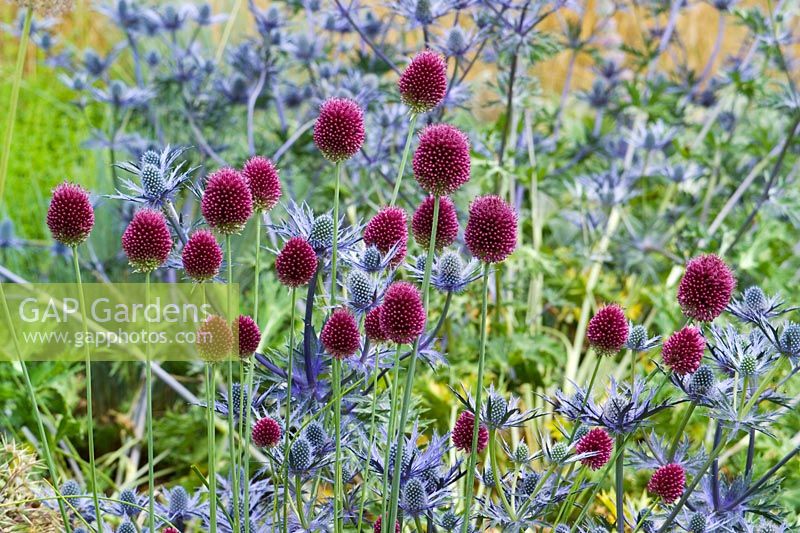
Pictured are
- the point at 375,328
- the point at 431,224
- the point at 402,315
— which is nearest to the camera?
the point at 402,315

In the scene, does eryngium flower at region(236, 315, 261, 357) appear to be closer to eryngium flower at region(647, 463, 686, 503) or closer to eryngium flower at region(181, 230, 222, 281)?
eryngium flower at region(181, 230, 222, 281)

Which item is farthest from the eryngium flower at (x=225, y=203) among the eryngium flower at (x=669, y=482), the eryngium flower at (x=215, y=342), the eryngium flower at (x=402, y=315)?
the eryngium flower at (x=669, y=482)

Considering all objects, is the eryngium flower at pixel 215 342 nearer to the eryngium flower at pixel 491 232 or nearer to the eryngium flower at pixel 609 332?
the eryngium flower at pixel 491 232

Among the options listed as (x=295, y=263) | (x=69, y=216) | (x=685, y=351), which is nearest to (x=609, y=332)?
(x=685, y=351)

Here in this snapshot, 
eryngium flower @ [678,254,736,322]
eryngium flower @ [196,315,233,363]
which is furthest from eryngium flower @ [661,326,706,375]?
eryngium flower @ [196,315,233,363]

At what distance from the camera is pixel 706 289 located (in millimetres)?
1437

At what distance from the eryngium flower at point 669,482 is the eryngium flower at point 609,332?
9.3 inches

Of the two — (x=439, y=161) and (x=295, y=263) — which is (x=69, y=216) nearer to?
(x=295, y=263)

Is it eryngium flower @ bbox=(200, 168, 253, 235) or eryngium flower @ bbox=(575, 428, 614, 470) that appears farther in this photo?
eryngium flower @ bbox=(575, 428, 614, 470)

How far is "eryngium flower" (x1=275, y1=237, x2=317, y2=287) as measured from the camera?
1.38 metres

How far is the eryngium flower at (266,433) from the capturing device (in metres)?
1.48

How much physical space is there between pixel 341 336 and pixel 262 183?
281 mm

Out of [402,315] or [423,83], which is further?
[423,83]

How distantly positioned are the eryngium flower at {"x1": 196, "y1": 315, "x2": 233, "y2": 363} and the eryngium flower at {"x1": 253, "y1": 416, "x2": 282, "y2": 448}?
195 mm
